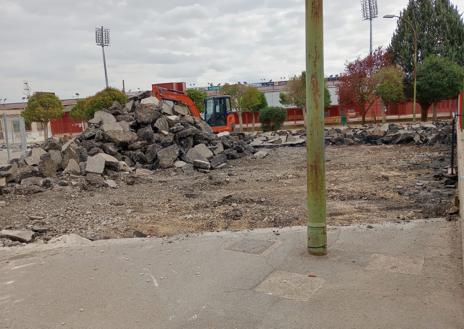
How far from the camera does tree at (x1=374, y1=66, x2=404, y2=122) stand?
3870cm

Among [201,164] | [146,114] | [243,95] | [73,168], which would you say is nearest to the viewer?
[73,168]

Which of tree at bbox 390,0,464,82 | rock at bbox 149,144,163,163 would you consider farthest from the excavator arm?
tree at bbox 390,0,464,82

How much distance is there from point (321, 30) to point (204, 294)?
2890mm

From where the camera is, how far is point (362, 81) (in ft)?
133

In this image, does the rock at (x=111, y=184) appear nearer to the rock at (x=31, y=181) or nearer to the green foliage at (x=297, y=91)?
the rock at (x=31, y=181)

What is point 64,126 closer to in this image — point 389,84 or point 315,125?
→ point 389,84

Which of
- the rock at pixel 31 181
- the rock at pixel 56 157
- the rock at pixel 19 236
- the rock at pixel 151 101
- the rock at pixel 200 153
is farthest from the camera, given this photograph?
the rock at pixel 151 101

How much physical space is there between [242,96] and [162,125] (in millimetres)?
33637

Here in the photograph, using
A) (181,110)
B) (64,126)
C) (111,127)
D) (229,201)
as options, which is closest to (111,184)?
(229,201)

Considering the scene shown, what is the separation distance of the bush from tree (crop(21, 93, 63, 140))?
764 inches

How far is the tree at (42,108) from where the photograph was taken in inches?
1609

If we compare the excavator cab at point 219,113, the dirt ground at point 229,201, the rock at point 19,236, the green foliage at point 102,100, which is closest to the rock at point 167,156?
the dirt ground at point 229,201

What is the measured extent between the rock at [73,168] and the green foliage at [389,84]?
32265 mm

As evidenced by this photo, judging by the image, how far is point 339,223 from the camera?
22.4 feet
